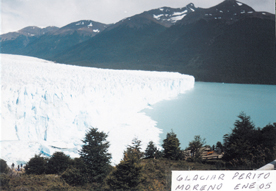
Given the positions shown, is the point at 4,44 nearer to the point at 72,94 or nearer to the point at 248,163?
the point at 72,94

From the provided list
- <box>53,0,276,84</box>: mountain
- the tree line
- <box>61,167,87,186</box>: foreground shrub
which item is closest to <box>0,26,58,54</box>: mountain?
<box>53,0,276,84</box>: mountain

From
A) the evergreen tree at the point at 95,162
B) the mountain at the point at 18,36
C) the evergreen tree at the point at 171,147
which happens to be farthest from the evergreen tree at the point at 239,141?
the mountain at the point at 18,36

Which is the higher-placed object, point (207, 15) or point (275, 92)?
point (207, 15)

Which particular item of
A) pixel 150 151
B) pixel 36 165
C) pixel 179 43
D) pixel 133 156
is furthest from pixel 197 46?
pixel 36 165

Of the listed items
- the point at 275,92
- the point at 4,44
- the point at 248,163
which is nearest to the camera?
the point at 248,163

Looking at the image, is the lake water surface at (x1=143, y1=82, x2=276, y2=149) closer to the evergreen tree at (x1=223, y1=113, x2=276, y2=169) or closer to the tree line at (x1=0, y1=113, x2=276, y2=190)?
the tree line at (x1=0, y1=113, x2=276, y2=190)

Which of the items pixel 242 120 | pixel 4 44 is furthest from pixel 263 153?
pixel 4 44
